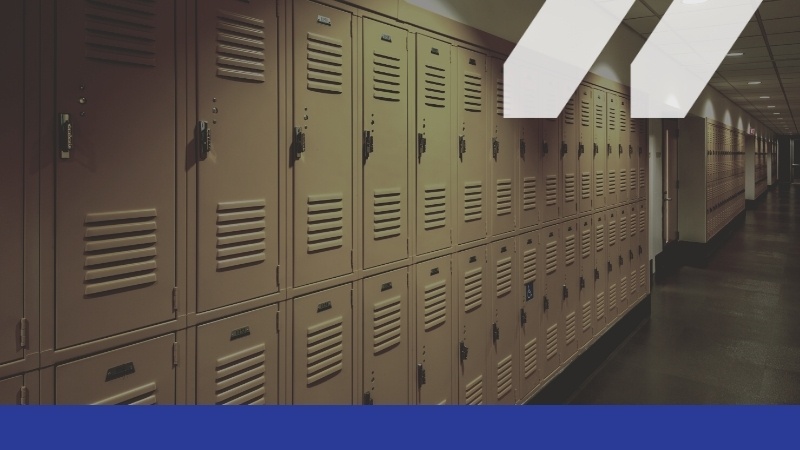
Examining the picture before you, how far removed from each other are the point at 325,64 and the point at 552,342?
8.84 ft

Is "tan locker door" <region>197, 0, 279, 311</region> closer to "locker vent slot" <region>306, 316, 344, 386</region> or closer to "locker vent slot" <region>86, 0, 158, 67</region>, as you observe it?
"locker vent slot" <region>86, 0, 158, 67</region>

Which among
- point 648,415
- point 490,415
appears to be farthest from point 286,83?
point 648,415

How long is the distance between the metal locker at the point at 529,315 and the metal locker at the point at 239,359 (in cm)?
198

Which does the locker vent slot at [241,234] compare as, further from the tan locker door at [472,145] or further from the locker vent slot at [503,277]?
the locker vent slot at [503,277]

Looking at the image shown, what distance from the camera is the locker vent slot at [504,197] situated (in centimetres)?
327

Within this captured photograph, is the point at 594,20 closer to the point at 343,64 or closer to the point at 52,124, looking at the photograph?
the point at 343,64

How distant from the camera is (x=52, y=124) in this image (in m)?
1.34

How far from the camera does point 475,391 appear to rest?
3029 millimetres

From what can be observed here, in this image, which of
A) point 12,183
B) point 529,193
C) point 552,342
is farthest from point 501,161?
point 12,183

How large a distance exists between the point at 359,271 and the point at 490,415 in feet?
4.14

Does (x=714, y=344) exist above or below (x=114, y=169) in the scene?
below

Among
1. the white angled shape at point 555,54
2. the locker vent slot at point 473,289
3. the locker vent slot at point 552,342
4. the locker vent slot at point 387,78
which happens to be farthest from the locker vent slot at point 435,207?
the locker vent slot at point 552,342

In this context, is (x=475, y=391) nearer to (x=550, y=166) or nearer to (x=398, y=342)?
(x=398, y=342)

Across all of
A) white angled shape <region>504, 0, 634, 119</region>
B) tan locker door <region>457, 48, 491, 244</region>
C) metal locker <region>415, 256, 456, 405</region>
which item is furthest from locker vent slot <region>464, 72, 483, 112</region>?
metal locker <region>415, 256, 456, 405</region>
